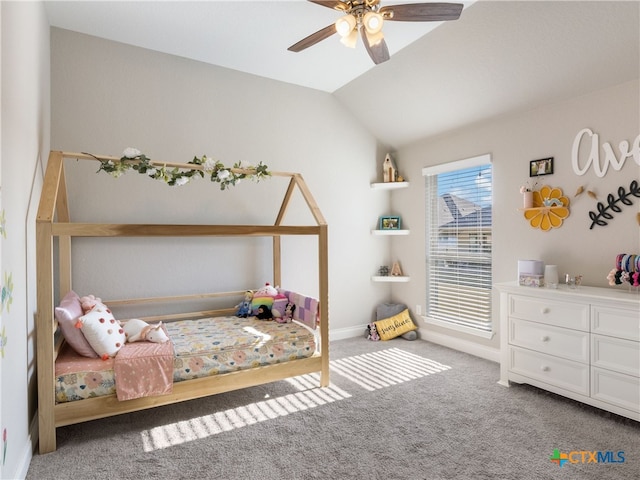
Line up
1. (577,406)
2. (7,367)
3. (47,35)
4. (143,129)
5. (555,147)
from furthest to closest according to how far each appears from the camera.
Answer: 1. (143,129)
2. (555,147)
3. (47,35)
4. (577,406)
5. (7,367)

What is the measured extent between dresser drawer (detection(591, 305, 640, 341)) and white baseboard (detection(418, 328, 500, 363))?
3.87 feet

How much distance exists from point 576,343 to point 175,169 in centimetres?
302

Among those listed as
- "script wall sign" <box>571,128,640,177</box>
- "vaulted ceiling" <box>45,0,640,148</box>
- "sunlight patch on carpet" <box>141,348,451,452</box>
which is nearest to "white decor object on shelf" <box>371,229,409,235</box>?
"vaulted ceiling" <box>45,0,640,148</box>

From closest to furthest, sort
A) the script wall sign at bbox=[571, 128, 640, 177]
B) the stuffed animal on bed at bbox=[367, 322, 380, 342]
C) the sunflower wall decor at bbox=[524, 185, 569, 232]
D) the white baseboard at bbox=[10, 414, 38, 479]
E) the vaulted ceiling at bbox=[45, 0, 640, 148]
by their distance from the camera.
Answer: the white baseboard at bbox=[10, 414, 38, 479]
the vaulted ceiling at bbox=[45, 0, 640, 148]
the script wall sign at bbox=[571, 128, 640, 177]
the sunflower wall decor at bbox=[524, 185, 569, 232]
the stuffed animal on bed at bbox=[367, 322, 380, 342]

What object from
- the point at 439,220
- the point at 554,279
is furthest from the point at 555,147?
the point at 439,220

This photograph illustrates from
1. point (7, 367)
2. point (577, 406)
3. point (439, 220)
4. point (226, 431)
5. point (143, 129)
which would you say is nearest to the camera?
point (7, 367)

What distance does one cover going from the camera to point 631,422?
7.76 feet

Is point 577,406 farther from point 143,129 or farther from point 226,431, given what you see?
point 143,129

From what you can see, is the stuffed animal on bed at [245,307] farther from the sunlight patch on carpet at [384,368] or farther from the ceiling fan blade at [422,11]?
the ceiling fan blade at [422,11]

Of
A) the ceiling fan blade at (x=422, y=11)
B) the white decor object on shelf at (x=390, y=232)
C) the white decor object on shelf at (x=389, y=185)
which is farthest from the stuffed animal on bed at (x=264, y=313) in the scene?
the ceiling fan blade at (x=422, y=11)

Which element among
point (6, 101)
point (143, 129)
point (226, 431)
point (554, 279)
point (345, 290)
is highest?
point (143, 129)

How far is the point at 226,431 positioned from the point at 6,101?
6.77 ft

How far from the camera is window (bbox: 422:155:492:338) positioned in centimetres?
370

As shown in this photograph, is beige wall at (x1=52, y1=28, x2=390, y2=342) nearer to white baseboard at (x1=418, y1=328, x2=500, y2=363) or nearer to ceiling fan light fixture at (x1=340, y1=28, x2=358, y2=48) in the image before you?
white baseboard at (x1=418, y1=328, x2=500, y2=363)
